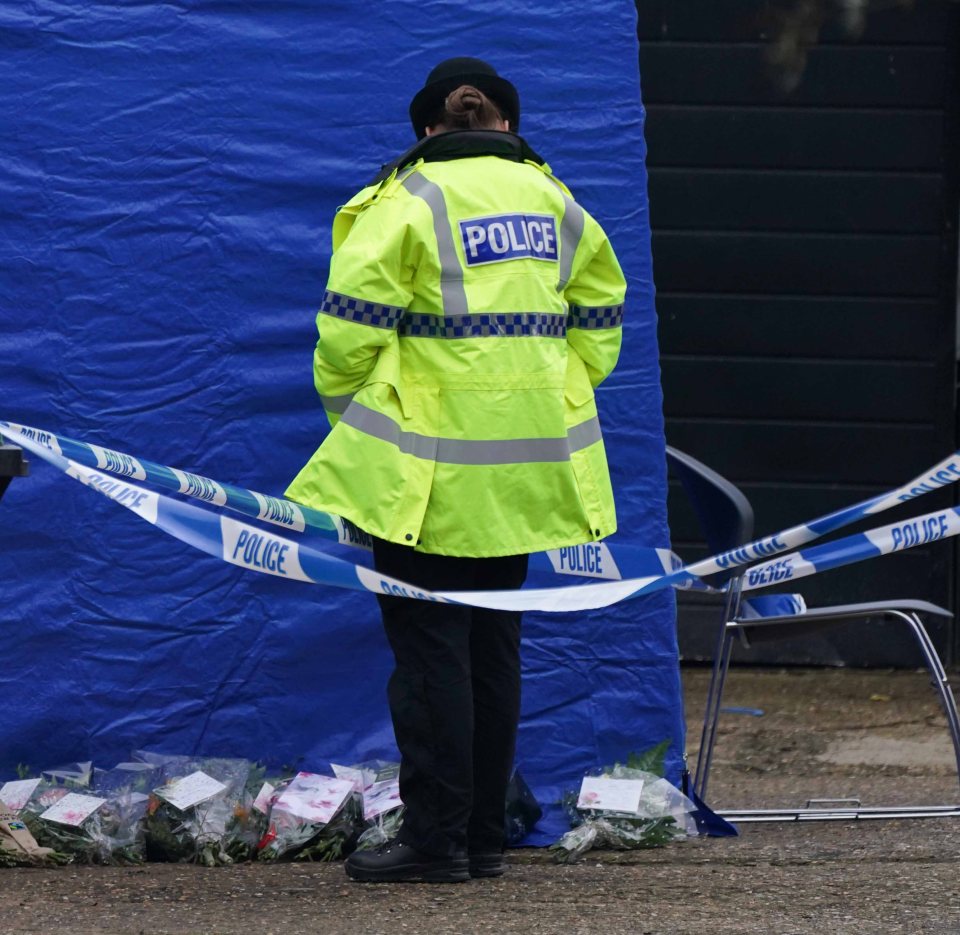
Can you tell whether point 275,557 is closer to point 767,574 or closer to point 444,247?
point 444,247

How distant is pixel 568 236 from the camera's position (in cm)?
414

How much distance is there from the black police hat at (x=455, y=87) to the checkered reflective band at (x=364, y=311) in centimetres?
47

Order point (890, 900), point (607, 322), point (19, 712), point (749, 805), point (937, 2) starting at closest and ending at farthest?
point (890, 900), point (607, 322), point (19, 712), point (749, 805), point (937, 2)

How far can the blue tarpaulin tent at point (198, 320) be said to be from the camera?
4.67 meters

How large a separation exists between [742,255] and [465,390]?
3.19 metres

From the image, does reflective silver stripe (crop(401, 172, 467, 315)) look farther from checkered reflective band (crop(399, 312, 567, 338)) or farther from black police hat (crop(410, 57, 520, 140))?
black police hat (crop(410, 57, 520, 140))

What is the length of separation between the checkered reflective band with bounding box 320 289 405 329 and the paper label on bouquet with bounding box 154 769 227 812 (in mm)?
1283

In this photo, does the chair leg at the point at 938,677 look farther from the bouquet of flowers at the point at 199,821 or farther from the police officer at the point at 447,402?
the bouquet of flowers at the point at 199,821

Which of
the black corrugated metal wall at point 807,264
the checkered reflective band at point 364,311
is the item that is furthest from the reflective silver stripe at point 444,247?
the black corrugated metal wall at point 807,264

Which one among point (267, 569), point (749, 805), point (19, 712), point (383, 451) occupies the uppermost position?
point (383, 451)

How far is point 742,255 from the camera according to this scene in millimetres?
6930

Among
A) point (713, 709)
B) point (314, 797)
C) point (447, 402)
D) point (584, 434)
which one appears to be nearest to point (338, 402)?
point (447, 402)

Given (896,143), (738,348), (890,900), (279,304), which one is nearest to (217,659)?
(279,304)

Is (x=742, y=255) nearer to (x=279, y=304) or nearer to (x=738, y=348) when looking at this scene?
(x=738, y=348)
